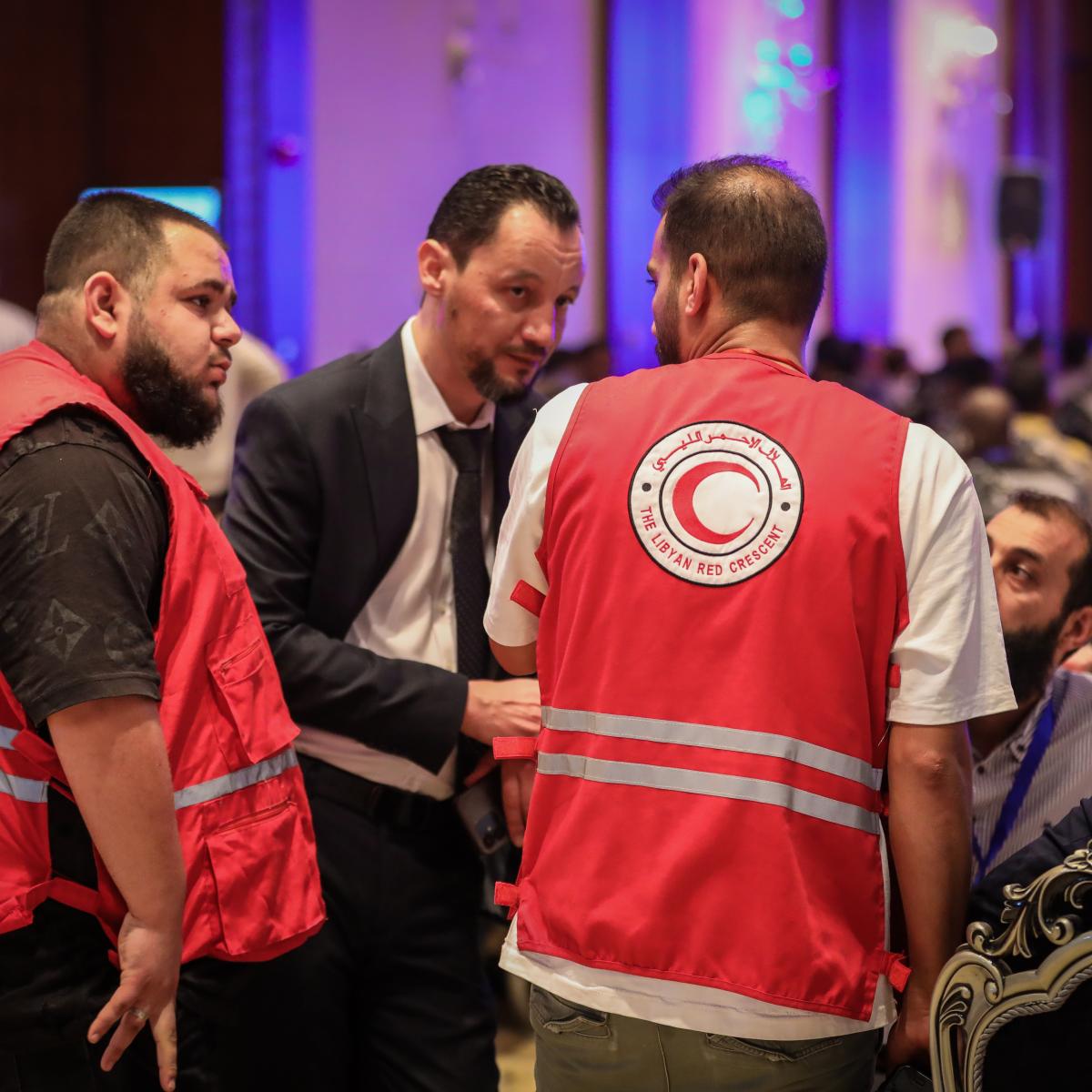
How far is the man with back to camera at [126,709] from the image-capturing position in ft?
5.05

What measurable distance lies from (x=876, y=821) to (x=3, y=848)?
3.20 feet

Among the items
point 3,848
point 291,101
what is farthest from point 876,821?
point 291,101

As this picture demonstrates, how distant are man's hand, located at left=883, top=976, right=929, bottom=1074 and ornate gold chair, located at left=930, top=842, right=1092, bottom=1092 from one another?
0.16 feet

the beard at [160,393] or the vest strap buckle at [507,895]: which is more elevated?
the beard at [160,393]

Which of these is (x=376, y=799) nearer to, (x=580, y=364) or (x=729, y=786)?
(x=729, y=786)

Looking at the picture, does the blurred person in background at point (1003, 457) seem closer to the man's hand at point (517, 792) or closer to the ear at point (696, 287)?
the man's hand at point (517, 792)

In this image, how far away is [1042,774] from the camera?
2.05m

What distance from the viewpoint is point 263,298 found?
5.79 metres

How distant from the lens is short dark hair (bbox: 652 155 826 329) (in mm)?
1593

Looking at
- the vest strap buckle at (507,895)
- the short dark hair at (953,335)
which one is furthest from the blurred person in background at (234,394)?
the short dark hair at (953,335)

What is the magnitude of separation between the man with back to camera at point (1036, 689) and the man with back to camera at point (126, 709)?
3.26 ft

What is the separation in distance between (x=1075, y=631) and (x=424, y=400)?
112 cm

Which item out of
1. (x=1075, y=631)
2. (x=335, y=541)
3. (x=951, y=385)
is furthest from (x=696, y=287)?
(x=951, y=385)

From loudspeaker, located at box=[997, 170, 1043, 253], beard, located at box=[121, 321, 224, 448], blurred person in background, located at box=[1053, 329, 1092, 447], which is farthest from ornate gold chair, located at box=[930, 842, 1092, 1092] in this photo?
loudspeaker, located at box=[997, 170, 1043, 253]
